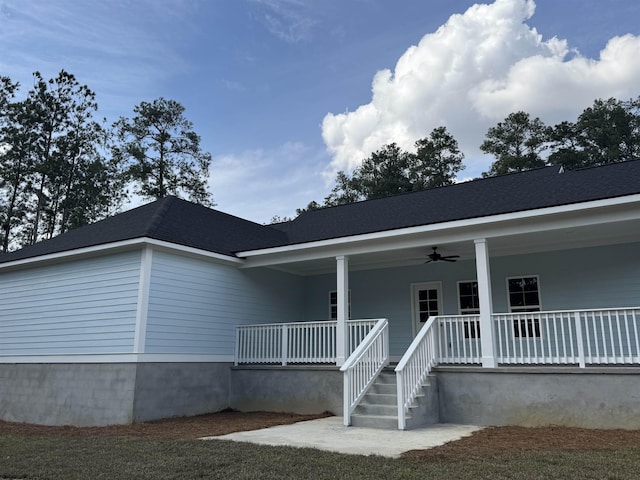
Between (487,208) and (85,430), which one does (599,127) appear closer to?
(487,208)

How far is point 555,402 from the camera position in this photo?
7.98 metres

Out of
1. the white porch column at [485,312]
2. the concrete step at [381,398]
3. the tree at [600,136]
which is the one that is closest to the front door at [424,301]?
the white porch column at [485,312]

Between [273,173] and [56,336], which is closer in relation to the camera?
[56,336]

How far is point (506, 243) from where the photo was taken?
1048cm

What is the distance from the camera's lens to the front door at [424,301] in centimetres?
1229

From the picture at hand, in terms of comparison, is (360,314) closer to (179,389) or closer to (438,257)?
(438,257)

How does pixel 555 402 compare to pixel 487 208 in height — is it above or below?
below

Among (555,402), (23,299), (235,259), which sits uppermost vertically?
(235,259)

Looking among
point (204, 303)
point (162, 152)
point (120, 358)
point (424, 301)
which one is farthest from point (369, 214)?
point (162, 152)

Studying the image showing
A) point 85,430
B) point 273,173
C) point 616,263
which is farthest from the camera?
point 273,173

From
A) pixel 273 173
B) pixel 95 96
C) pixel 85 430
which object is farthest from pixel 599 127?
pixel 85 430

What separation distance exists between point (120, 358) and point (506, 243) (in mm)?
8124

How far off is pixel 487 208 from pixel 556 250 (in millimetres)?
1768

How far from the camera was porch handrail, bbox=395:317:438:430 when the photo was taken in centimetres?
785
